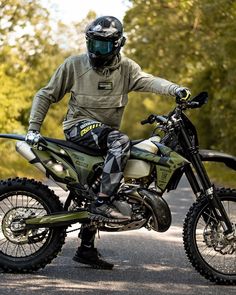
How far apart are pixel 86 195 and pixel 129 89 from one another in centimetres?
102

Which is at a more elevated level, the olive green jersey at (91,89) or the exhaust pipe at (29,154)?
the olive green jersey at (91,89)

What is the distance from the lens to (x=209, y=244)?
646 cm

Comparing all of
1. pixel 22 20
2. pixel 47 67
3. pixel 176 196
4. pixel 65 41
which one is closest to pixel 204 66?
pixel 47 67

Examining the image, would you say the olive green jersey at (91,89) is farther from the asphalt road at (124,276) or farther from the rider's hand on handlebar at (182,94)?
the asphalt road at (124,276)

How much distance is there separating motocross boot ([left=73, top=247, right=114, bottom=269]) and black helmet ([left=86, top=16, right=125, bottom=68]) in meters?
1.69

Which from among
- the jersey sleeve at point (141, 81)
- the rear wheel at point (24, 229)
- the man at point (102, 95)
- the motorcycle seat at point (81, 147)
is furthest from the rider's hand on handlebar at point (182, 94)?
the rear wheel at point (24, 229)

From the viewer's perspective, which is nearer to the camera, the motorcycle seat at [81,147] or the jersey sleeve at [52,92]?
the motorcycle seat at [81,147]

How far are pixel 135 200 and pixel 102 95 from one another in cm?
94

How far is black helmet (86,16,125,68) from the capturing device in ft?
21.3

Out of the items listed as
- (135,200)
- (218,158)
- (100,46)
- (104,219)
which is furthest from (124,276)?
(100,46)

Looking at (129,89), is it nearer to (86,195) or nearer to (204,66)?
(86,195)

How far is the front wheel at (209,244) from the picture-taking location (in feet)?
21.0

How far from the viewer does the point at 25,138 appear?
662 centimetres

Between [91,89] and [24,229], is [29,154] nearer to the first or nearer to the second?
[24,229]
